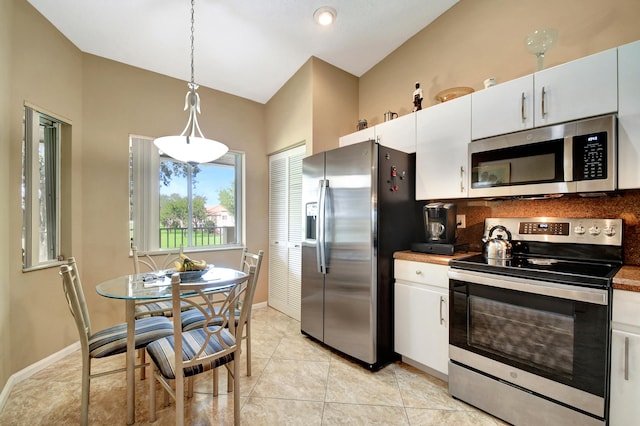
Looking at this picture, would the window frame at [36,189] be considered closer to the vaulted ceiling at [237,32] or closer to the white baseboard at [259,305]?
the vaulted ceiling at [237,32]

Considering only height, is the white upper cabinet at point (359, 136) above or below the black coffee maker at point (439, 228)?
above

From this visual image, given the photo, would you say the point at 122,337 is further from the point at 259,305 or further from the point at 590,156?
the point at 590,156

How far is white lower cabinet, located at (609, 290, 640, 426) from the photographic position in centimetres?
134

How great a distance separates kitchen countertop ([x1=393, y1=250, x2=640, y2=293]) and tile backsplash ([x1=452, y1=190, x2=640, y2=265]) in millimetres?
160

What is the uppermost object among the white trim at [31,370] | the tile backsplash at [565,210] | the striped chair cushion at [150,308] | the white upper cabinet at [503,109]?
the white upper cabinet at [503,109]

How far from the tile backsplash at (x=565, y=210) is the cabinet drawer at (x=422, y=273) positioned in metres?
0.61

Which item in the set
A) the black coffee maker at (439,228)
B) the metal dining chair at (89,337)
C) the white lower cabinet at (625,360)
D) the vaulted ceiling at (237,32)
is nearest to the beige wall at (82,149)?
the vaulted ceiling at (237,32)

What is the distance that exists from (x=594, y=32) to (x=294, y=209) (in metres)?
2.96

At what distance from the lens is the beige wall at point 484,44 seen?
192cm

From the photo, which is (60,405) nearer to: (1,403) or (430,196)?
(1,403)

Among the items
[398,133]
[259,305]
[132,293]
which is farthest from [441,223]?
[259,305]

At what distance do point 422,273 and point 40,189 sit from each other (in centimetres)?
331

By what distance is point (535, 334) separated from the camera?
5.32ft

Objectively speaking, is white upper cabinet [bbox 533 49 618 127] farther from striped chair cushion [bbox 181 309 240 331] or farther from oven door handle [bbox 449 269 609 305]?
striped chair cushion [bbox 181 309 240 331]
